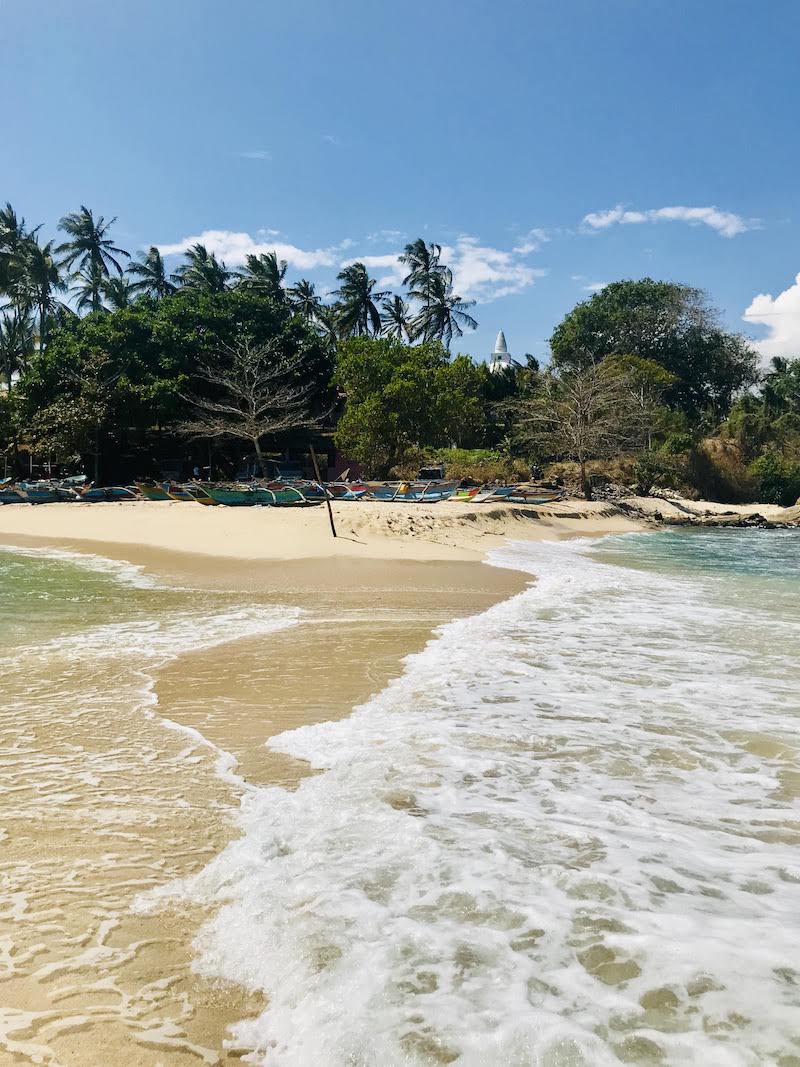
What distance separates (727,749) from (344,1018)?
11.1ft

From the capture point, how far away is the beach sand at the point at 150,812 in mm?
2205

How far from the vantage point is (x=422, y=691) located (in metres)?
5.84

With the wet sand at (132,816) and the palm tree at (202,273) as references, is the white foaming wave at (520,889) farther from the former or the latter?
the palm tree at (202,273)

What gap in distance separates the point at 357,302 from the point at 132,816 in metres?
51.0

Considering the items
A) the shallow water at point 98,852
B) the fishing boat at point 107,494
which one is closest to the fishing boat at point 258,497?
the fishing boat at point 107,494

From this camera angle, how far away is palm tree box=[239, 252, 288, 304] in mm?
48969

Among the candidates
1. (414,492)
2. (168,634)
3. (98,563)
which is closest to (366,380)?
(414,492)

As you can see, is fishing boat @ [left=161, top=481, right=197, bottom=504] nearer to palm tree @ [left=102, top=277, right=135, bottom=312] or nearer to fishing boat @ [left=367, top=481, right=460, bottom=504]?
fishing boat @ [left=367, top=481, right=460, bottom=504]

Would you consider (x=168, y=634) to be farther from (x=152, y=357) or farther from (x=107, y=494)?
(x=152, y=357)

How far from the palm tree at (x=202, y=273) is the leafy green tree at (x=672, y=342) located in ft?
88.7

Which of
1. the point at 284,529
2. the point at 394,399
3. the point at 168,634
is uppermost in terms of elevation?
the point at 394,399

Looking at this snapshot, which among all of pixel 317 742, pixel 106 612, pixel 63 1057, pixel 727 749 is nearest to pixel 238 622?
pixel 106 612

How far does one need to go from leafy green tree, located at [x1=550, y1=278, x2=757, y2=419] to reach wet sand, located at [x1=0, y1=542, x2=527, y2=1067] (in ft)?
157

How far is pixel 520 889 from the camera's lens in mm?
2930
